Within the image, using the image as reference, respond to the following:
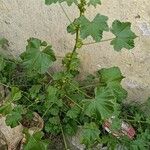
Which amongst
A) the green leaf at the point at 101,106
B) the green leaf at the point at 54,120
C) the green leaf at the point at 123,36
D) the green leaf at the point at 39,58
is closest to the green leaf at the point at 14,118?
the green leaf at the point at 54,120

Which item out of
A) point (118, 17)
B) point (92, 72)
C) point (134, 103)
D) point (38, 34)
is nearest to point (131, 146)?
point (134, 103)

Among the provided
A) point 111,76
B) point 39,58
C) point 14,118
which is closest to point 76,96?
point 111,76

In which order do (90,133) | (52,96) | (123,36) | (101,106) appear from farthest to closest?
(52,96)
(90,133)
(123,36)
(101,106)

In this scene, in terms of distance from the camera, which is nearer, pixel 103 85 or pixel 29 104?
pixel 103 85

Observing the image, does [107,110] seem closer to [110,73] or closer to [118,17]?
[110,73]

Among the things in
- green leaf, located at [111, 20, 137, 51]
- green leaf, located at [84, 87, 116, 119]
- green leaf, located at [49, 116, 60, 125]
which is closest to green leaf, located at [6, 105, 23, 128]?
green leaf, located at [49, 116, 60, 125]

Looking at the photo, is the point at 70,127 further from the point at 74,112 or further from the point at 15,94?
the point at 15,94
